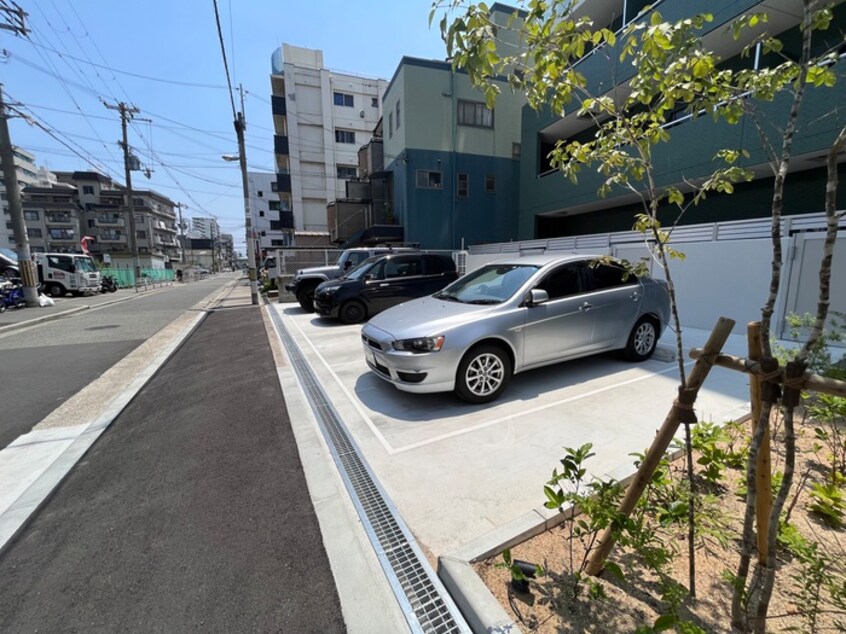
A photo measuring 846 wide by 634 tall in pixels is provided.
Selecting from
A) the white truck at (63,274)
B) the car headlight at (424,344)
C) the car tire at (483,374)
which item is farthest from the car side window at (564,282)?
the white truck at (63,274)

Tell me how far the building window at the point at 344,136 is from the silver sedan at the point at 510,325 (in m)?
31.1

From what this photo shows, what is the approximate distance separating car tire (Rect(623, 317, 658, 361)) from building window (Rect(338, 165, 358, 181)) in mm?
30539

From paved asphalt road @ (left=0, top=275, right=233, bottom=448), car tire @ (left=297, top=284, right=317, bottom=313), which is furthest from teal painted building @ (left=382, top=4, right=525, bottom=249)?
paved asphalt road @ (left=0, top=275, right=233, bottom=448)

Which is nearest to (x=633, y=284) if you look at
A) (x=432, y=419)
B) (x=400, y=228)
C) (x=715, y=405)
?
(x=715, y=405)

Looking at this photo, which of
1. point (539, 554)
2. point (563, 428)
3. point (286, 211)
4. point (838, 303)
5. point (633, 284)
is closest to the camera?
point (539, 554)

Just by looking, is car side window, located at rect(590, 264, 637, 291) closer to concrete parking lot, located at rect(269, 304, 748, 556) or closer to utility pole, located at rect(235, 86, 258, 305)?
concrete parking lot, located at rect(269, 304, 748, 556)

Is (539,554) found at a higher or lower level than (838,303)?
lower

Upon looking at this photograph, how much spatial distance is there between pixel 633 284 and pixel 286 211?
29.9 m

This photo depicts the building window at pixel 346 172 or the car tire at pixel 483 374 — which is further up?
the building window at pixel 346 172

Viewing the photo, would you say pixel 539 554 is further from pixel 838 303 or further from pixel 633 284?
pixel 838 303

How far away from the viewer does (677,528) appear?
220 cm

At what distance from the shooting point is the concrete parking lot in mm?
2486

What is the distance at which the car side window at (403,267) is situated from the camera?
29.2ft

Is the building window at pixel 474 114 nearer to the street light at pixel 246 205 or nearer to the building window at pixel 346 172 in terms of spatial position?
the street light at pixel 246 205
